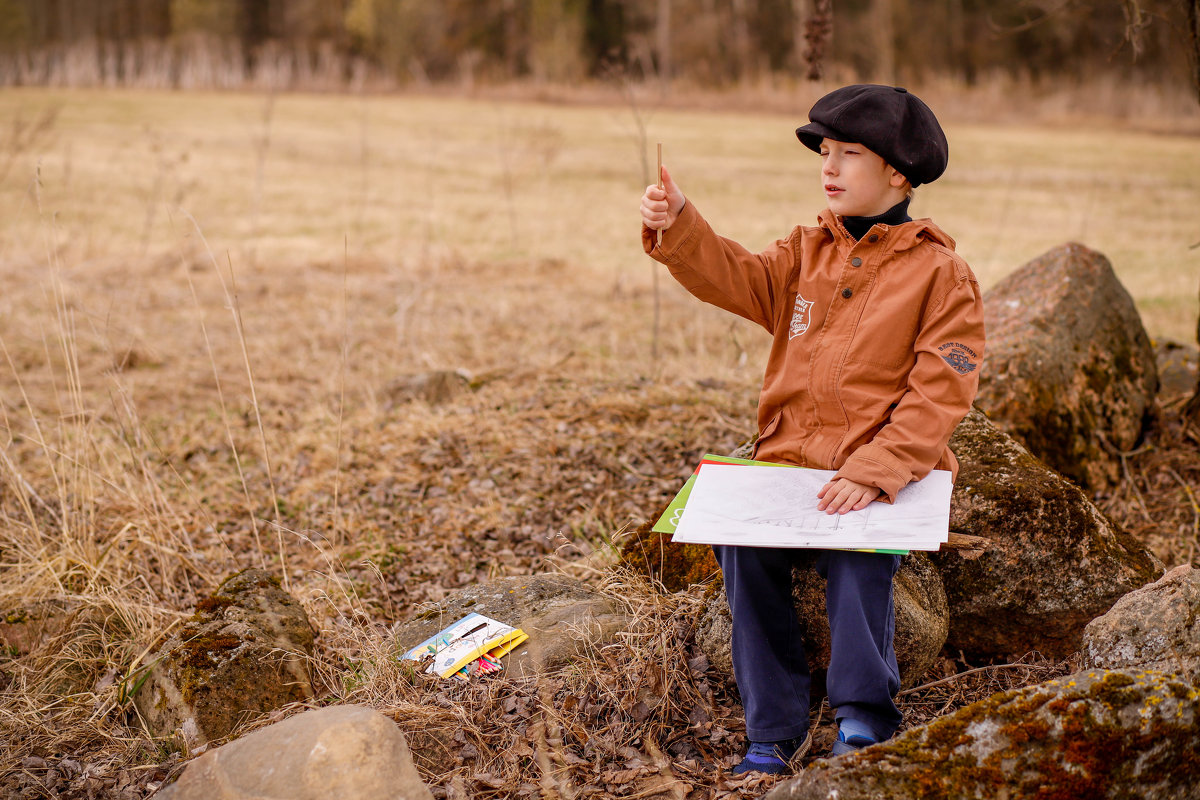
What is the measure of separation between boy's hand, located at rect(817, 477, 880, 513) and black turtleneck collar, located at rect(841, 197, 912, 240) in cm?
76

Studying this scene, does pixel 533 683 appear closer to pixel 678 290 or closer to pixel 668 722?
pixel 668 722

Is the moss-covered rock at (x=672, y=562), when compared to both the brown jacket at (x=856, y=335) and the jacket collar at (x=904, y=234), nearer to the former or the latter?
the brown jacket at (x=856, y=335)

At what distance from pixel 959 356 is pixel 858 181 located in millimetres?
555

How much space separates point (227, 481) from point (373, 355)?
8.16ft

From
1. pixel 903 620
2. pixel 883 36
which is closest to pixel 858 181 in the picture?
pixel 903 620

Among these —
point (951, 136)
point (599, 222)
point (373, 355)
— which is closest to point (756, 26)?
point (951, 136)

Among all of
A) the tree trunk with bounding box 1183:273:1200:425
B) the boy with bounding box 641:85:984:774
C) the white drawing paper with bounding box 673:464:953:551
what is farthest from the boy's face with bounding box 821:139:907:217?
the tree trunk with bounding box 1183:273:1200:425

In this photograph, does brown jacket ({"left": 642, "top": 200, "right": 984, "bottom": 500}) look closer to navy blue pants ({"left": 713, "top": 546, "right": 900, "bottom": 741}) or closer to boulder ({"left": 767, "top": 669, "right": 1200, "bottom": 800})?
navy blue pants ({"left": 713, "top": 546, "right": 900, "bottom": 741})

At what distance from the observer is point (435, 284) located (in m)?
10.1

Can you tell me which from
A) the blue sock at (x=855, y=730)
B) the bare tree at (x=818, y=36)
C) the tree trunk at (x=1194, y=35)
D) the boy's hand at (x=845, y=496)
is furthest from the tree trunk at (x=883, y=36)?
the blue sock at (x=855, y=730)

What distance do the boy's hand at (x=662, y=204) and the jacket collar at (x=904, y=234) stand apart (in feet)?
1.45

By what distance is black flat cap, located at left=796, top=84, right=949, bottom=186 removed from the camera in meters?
2.51

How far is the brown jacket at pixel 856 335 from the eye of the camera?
2.48 metres

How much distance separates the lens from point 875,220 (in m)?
2.70
